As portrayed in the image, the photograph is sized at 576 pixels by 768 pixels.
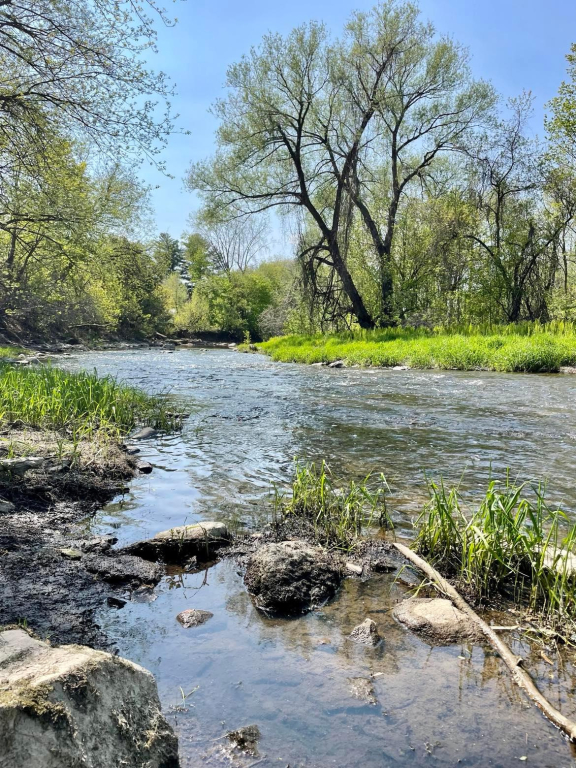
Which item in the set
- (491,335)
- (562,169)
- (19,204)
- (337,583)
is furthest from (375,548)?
(562,169)

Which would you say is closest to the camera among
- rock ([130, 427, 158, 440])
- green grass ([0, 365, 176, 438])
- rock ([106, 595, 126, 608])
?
rock ([106, 595, 126, 608])

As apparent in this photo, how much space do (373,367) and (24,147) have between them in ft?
47.7

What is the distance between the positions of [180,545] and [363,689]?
1.92m

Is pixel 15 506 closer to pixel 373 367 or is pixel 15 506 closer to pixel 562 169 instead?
pixel 373 367

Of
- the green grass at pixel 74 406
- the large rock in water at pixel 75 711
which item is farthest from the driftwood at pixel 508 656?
the green grass at pixel 74 406

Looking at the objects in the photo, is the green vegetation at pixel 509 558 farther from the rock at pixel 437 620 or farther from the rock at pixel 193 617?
the rock at pixel 193 617

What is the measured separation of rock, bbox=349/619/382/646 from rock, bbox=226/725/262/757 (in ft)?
2.77

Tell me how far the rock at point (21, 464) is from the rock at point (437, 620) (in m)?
3.96

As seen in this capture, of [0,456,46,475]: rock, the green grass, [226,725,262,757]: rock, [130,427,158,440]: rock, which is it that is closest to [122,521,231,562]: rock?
[226,725,262,757]: rock

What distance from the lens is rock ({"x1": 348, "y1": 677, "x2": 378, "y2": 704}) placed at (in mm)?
2430

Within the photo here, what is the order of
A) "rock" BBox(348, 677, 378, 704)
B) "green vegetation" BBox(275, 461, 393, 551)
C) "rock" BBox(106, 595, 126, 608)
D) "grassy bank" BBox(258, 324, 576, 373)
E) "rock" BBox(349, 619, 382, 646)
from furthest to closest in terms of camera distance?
"grassy bank" BBox(258, 324, 576, 373) < "green vegetation" BBox(275, 461, 393, 551) < "rock" BBox(106, 595, 126, 608) < "rock" BBox(349, 619, 382, 646) < "rock" BBox(348, 677, 378, 704)

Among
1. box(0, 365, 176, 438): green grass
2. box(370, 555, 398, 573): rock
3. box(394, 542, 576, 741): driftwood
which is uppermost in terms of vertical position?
box(0, 365, 176, 438): green grass

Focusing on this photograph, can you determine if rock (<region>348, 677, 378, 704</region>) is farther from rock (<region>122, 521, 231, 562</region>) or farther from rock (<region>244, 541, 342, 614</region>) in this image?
rock (<region>122, 521, 231, 562</region>)

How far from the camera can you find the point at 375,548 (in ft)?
13.6
